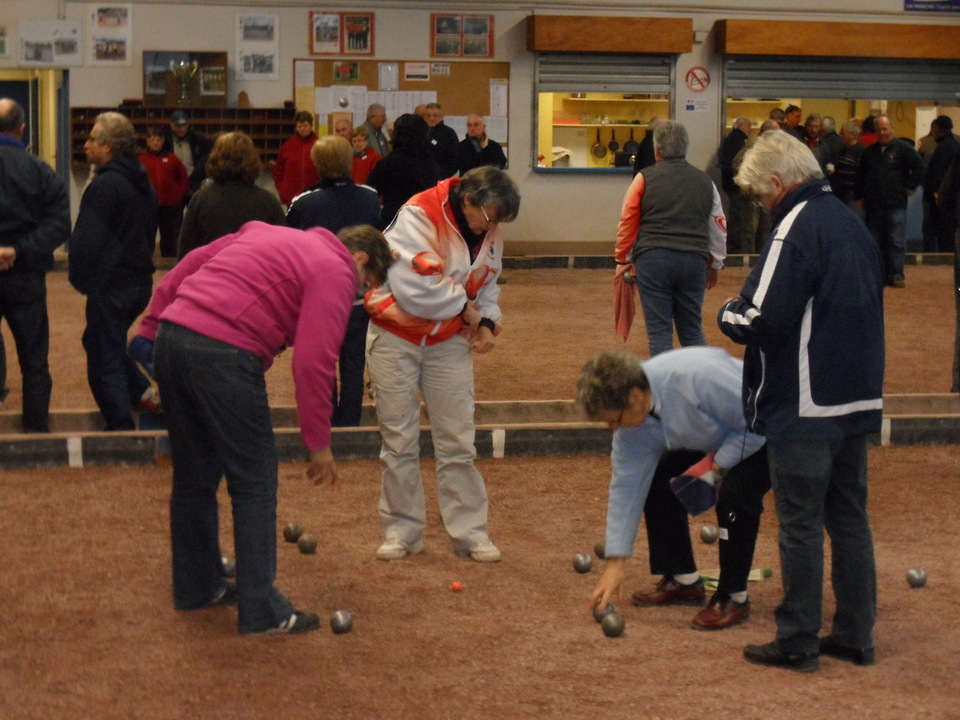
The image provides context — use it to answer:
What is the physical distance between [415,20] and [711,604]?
1284 cm

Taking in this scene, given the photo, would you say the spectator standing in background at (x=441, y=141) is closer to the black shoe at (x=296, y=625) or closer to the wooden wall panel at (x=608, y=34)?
the wooden wall panel at (x=608, y=34)

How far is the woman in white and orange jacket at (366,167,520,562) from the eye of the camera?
5.06 meters

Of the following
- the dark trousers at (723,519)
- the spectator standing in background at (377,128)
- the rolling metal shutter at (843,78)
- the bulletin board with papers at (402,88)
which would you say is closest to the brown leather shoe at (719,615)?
the dark trousers at (723,519)

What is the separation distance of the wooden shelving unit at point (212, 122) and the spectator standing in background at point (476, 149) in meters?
2.74

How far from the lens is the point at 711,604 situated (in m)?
4.58

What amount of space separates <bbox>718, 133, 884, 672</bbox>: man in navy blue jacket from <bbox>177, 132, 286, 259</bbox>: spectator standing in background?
301 cm

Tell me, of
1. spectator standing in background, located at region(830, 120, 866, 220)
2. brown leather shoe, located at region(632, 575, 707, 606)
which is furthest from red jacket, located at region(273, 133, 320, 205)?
brown leather shoe, located at region(632, 575, 707, 606)

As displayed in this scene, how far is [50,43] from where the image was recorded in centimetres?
1555

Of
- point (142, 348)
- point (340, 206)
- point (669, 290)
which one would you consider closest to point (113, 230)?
point (340, 206)

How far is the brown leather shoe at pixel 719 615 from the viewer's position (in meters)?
4.53

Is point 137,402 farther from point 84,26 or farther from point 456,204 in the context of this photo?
point 84,26

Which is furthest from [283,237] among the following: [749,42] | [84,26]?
[749,42]

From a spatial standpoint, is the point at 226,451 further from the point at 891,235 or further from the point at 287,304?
the point at 891,235

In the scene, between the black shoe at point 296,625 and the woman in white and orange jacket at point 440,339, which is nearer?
the black shoe at point 296,625
